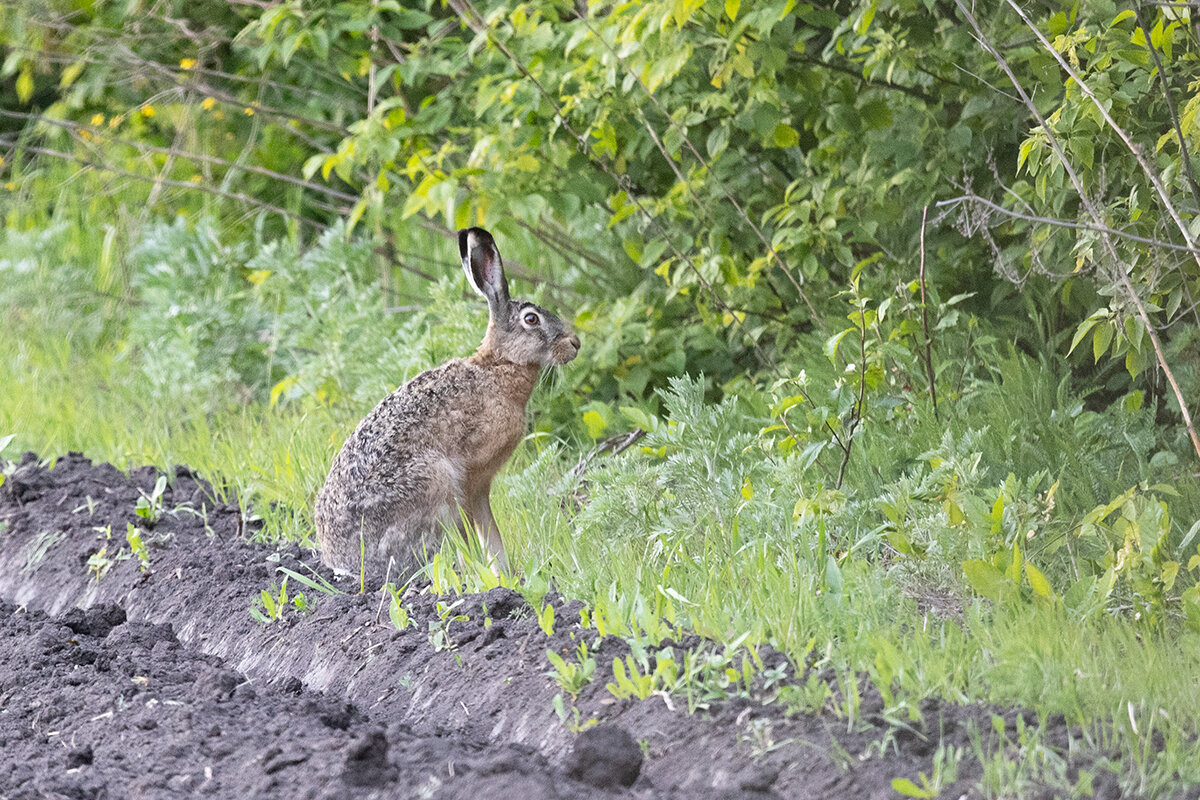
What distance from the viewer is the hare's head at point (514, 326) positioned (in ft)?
16.8

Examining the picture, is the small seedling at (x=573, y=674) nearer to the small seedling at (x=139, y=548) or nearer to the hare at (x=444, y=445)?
the hare at (x=444, y=445)

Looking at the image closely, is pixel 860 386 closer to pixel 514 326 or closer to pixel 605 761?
pixel 514 326

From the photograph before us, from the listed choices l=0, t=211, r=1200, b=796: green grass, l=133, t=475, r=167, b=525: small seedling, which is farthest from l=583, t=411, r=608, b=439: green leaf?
l=133, t=475, r=167, b=525: small seedling

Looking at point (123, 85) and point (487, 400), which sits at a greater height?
point (487, 400)

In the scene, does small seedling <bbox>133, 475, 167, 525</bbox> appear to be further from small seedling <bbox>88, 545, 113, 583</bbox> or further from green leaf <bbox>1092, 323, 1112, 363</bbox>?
green leaf <bbox>1092, 323, 1112, 363</bbox>

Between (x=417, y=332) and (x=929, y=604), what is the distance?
12.6 feet

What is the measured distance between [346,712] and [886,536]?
1.64 meters

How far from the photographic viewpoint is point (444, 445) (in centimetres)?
475

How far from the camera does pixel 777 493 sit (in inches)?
163

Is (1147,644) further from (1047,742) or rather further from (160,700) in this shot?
(160,700)

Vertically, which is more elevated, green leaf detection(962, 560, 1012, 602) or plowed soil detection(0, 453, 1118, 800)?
green leaf detection(962, 560, 1012, 602)

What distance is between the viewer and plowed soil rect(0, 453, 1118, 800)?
109 inches

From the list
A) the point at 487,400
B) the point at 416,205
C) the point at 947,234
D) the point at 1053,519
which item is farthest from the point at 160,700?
the point at 947,234

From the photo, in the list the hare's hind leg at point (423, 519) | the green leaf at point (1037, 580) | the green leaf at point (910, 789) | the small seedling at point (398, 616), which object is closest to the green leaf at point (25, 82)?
the hare's hind leg at point (423, 519)
